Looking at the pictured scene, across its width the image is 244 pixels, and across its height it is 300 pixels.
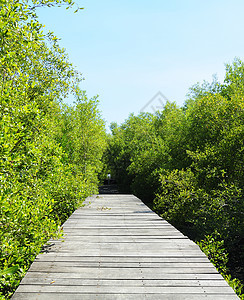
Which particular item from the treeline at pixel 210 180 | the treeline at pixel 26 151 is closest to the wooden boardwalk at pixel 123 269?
the treeline at pixel 26 151

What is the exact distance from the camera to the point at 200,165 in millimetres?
10906

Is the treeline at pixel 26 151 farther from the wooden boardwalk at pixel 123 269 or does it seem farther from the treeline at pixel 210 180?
the treeline at pixel 210 180

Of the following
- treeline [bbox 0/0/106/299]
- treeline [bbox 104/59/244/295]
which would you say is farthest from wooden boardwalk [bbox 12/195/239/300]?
treeline [bbox 104/59/244/295]

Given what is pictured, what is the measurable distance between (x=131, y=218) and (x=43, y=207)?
2702 millimetres

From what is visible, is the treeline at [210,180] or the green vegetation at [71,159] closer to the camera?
the green vegetation at [71,159]

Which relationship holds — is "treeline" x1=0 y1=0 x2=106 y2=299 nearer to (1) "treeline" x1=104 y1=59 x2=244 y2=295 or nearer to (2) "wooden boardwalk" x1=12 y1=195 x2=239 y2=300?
(2) "wooden boardwalk" x1=12 y1=195 x2=239 y2=300

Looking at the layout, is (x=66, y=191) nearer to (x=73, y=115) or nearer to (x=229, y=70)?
(x=73, y=115)

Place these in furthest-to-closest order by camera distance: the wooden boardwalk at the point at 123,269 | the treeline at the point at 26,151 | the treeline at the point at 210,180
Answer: the treeline at the point at 210,180 < the treeline at the point at 26,151 < the wooden boardwalk at the point at 123,269

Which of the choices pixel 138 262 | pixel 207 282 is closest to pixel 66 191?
pixel 138 262

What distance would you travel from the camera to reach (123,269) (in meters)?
3.54

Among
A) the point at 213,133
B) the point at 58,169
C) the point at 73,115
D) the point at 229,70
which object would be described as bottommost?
the point at 58,169

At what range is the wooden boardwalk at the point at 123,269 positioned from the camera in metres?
2.96

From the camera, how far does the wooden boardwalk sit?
2.96m

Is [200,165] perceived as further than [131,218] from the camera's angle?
Yes
